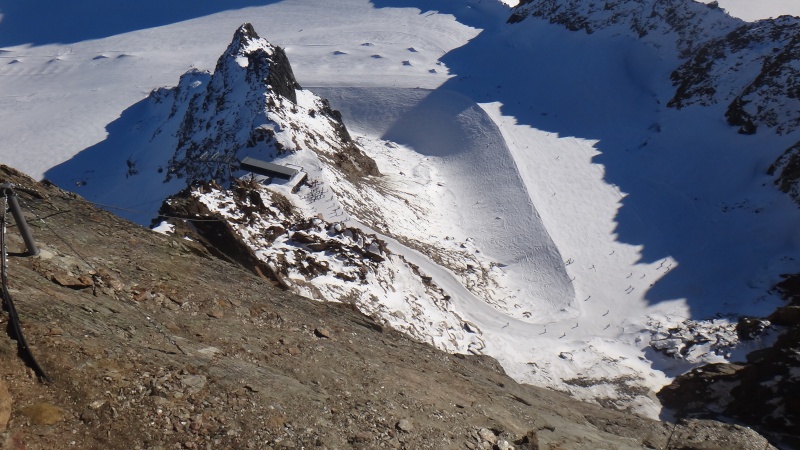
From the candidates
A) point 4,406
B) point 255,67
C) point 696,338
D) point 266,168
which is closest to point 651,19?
point 255,67

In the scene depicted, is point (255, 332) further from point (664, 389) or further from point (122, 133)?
point (122, 133)

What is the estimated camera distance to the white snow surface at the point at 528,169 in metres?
28.1

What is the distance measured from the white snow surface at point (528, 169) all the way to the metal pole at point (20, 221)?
47.3 feet

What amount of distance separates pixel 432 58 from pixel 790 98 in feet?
114

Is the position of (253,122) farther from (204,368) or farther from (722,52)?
(722,52)

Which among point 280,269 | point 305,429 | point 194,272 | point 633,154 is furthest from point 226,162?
point 633,154

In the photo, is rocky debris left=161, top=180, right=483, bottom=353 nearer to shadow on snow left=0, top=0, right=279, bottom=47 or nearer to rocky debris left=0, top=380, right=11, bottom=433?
rocky debris left=0, top=380, right=11, bottom=433

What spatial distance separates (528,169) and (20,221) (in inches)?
1479

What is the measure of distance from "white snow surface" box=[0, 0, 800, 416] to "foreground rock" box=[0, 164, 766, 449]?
33.8 feet

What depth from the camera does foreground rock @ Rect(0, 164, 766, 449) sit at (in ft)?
24.2

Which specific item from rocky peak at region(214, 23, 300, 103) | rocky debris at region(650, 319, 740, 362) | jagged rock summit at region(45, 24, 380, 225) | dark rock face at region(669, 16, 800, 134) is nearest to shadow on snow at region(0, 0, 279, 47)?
jagged rock summit at region(45, 24, 380, 225)

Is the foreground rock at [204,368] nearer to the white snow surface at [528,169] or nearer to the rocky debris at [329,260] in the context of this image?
the rocky debris at [329,260]

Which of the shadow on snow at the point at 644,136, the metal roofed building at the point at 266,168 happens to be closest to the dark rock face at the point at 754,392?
the shadow on snow at the point at 644,136

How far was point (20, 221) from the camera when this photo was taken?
908 centimetres
